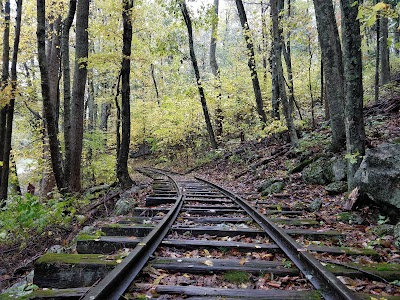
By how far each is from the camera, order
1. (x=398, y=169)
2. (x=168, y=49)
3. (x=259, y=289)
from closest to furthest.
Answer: (x=259, y=289) → (x=398, y=169) → (x=168, y=49)

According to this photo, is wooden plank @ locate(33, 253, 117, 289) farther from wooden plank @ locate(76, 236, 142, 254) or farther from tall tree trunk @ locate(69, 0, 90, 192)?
tall tree trunk @ locate(69, 0, 90, 192)

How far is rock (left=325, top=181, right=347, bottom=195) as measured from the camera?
273 inches

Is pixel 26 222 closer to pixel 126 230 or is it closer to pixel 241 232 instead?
pixel 126 230

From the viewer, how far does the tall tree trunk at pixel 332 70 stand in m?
8.69

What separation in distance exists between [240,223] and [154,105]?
79.0 feet

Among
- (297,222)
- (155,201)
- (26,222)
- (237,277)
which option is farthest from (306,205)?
(26,222)

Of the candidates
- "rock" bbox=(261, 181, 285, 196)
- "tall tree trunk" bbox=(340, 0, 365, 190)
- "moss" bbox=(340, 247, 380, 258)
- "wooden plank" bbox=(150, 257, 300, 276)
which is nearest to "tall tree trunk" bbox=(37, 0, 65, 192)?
"rock" bbox=(261, 181, 285, 196)

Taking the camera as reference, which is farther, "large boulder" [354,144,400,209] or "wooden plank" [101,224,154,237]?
"large boulder" [354,144,400,209]

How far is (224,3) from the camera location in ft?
135

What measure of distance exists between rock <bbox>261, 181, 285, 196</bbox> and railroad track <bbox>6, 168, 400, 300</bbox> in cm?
340

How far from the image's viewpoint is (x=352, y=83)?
19.9 ft

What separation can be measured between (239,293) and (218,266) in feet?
2.07

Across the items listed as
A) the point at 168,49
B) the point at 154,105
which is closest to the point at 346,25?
the point at 168,49

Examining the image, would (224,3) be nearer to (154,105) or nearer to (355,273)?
(154,105)
